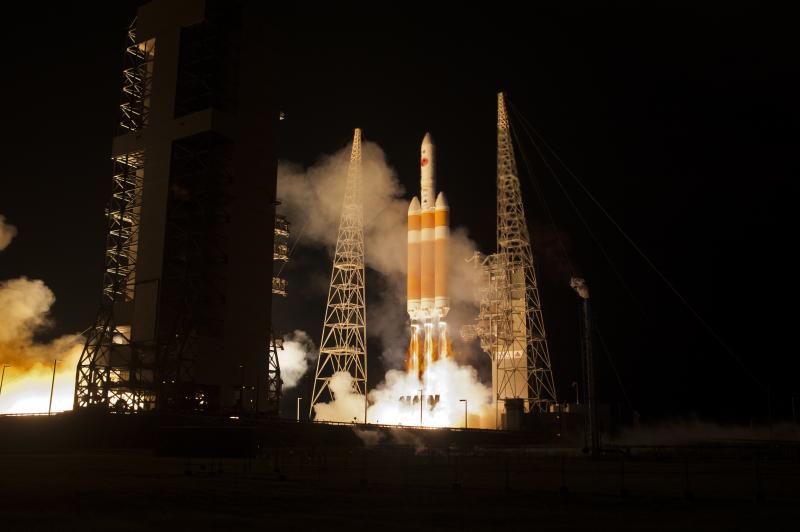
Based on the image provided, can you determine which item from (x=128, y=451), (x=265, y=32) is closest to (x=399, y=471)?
(x=128, y=451)

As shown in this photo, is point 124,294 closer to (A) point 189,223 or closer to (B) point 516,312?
(A) point 189,223

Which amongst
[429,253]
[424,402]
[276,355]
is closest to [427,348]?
[424,402]

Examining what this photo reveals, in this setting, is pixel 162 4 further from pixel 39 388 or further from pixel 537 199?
pixel 537 199

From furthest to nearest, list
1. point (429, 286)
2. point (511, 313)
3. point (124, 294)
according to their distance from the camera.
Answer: point (511, 313) → point (429, 286) → point (124, 294)

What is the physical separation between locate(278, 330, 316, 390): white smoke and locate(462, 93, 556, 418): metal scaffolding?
31970 millimetres

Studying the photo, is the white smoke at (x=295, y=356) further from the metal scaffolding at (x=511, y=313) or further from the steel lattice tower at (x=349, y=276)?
the metal scaffolding at (x=511, y=313)

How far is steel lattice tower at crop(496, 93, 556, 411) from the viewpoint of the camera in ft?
239

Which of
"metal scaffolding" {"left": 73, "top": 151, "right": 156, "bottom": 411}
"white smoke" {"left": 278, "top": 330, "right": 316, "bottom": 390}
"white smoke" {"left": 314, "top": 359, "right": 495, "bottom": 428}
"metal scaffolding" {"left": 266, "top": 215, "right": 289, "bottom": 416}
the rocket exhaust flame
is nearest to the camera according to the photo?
"metal scaffolding" {"left": 73, "top": 151, "right": 156, "bottom": 411}

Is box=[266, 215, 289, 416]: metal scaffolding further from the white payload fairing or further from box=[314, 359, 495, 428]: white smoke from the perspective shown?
the white payload fairing

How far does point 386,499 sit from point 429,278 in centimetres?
5329

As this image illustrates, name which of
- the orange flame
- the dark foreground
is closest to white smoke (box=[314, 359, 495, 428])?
the orange flame

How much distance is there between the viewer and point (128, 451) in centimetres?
4459

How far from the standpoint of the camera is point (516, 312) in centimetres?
7412

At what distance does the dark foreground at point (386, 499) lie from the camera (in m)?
14.0
